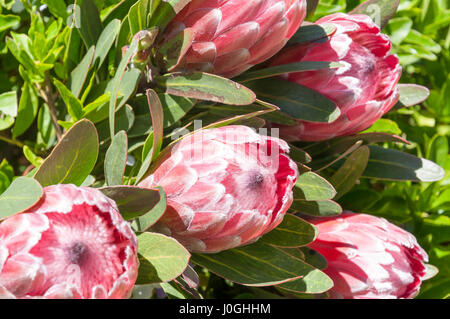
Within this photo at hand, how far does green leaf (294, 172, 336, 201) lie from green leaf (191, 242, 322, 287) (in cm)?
12

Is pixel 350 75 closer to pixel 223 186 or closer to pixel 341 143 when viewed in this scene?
pixel 341 143

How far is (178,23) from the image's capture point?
104cm

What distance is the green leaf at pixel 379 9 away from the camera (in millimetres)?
1329

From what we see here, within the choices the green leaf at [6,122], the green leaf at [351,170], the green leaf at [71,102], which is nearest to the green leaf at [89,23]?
the green leaf at [71,102]

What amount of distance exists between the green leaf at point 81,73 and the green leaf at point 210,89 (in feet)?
0.58

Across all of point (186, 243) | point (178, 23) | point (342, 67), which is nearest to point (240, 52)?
point (178, 23)

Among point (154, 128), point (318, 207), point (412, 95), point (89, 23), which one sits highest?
point (89, 23)

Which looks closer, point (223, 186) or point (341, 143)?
point (223, 186)

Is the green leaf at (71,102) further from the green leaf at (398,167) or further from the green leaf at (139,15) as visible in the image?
the green leaf at (398,167)

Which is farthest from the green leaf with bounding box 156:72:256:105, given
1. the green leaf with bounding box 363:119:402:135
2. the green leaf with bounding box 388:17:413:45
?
the green leaf with bounding box 388:17:413:45

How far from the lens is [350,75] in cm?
114

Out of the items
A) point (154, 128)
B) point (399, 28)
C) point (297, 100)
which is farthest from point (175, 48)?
point (399, 28)

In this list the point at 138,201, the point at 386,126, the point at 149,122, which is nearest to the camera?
the point at 138,201

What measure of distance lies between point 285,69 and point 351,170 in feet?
1.02
